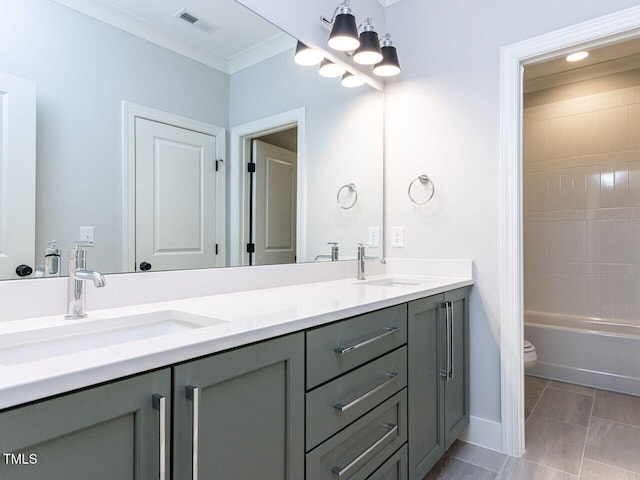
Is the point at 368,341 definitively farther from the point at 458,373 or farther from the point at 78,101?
the point at 78,101

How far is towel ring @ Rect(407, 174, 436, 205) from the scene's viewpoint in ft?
7.07

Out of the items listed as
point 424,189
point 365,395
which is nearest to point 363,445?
point 365,395

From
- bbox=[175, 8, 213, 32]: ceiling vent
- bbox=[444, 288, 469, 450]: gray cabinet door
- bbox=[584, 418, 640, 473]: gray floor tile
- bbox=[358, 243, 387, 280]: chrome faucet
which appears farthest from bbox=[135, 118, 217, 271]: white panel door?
bbox=[584, 418, 640, 473]: gray floor tile

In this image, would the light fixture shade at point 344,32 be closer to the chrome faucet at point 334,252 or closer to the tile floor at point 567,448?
the chrome faucet at point 334,252

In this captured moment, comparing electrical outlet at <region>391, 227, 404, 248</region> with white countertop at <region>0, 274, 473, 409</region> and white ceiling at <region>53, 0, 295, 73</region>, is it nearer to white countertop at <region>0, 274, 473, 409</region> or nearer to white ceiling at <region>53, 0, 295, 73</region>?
white countertop at <region>0, 274, 473, 409</region>

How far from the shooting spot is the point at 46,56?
40.8 inches

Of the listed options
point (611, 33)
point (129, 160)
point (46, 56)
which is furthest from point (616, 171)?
point (46, 56)

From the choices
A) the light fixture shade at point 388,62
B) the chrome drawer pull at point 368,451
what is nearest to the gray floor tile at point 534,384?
the chrome drawer pull at point 368,451

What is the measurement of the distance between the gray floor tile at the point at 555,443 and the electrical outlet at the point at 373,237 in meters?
1.28

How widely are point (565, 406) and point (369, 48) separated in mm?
2378

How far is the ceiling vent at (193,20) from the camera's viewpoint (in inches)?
53.7

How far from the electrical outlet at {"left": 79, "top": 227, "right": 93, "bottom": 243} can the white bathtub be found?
9.90 feet

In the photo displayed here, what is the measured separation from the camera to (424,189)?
7.17ft

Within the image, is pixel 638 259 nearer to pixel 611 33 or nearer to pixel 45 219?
pixel 611 33
